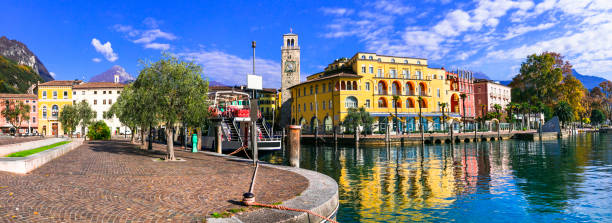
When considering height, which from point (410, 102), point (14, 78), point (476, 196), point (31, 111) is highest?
point (14, 78)

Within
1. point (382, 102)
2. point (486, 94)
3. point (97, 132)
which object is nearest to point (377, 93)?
point (382, 102)

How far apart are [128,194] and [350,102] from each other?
56934 mm

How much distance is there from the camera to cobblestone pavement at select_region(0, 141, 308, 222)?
6691 millimetres

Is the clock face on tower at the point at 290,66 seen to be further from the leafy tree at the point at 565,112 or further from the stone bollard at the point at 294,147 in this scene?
the stone bollard at the point at 294,147

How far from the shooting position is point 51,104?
81.1m

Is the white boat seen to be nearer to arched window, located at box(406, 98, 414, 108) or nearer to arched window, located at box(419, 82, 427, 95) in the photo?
arched window, located at box(406, 98, 414, 108)

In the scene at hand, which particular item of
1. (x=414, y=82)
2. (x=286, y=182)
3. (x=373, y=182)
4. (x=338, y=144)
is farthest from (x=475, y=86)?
(x=286, y=182)

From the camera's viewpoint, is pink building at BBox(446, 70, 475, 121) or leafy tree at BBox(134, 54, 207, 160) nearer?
leafy tree at BBox(134, 54, 207, 160)

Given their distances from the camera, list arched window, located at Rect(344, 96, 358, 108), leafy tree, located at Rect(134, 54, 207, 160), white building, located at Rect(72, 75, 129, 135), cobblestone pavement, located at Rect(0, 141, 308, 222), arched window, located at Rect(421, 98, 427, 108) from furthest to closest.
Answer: white building, located at Rect(72, 75, 129, 135) → arched window, located at Rect(421, 98, 427, 108) → arched window, located at Rect(344, 96, 358, 108) → leafy tree, located at Rect(134, 54, 207, 160) → cobblestone pavement, located at Rect(0, 141, 308, 222)

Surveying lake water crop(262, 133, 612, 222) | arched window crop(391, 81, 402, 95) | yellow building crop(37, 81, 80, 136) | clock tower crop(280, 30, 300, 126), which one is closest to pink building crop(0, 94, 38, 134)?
yellow building crop(37, 81, 80, 136)

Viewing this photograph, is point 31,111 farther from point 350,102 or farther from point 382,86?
point 382,86

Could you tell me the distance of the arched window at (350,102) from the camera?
63.8 metres

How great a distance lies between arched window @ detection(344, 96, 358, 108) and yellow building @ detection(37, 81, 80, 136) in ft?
204

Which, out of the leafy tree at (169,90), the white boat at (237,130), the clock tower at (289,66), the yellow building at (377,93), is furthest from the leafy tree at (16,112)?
the leafy tree at (169,90)
